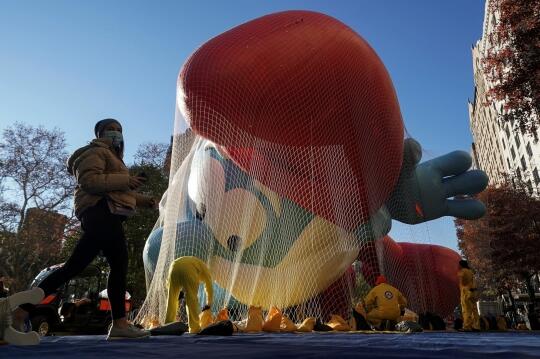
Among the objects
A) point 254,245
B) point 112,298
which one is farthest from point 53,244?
point 112,298

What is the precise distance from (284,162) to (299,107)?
3.57ft

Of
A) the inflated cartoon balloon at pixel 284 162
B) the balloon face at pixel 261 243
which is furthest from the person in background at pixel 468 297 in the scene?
the balloon face at pixel 261 243

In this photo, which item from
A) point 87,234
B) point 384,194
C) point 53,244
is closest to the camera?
point 87,234

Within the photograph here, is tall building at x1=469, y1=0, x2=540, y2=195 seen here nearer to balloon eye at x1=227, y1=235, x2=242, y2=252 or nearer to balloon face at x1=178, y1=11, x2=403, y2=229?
balloon face at x1=178, y1=11, x2=403, y2=229

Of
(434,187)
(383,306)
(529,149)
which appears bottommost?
(383,306)

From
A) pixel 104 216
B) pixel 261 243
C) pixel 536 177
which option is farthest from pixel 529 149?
pixel 104 216

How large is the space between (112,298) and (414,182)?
8434 mm

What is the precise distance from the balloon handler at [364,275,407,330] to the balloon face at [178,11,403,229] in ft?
5.46

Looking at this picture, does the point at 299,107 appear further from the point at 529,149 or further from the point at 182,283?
the point at 529,149

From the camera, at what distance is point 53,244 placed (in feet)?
69.7

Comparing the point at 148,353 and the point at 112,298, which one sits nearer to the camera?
the point at 148,353

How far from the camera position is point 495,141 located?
46.8 metres

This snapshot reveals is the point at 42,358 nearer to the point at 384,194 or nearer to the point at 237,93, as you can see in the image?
the point at 237,93

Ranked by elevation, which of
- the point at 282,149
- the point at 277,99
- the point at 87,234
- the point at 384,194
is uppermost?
the point at 277,99
